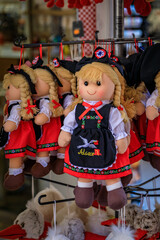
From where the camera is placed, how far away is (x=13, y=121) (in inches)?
49.2

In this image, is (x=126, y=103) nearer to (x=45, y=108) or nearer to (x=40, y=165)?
(x=45, y=108)

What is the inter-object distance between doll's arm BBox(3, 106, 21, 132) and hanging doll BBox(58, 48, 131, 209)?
24 cm

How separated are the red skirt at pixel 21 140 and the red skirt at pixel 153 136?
460 millimetres

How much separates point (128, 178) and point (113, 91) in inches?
13.8

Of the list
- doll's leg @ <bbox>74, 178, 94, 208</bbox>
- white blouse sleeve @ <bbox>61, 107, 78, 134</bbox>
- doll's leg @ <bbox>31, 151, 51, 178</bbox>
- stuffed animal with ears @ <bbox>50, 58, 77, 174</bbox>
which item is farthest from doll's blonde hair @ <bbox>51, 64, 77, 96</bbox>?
doll's leg @ <bbox>74, 178, 94, 208</bbox>

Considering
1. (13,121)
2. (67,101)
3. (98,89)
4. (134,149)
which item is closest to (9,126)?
(13,121)

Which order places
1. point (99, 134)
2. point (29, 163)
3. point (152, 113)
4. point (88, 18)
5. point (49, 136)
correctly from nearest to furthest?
1. point (99, 134)
2. point (152, 113)
3. point (49, 136)
4. point (29, 163)
5. point (88, 18)

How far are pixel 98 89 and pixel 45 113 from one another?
0.27 metres

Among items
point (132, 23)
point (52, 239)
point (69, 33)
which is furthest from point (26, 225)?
point (132, 23)

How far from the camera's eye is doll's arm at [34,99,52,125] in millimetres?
1275

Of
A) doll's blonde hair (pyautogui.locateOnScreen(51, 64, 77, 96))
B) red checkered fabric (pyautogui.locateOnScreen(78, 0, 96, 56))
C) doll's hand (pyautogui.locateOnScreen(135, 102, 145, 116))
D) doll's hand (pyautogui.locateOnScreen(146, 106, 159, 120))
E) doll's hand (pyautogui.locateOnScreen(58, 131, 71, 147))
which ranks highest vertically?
red checkered fabric (pyautogui.locateOnScreen(78, 0, 96, 56))

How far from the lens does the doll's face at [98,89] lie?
1.12 metres

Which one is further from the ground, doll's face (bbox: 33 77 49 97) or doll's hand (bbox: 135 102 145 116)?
doll's face (bbox: 33 77 49 97)

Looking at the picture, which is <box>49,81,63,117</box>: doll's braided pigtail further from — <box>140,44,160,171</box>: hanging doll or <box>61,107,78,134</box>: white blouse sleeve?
<box>140,44,160,171</box>: hanging doll
